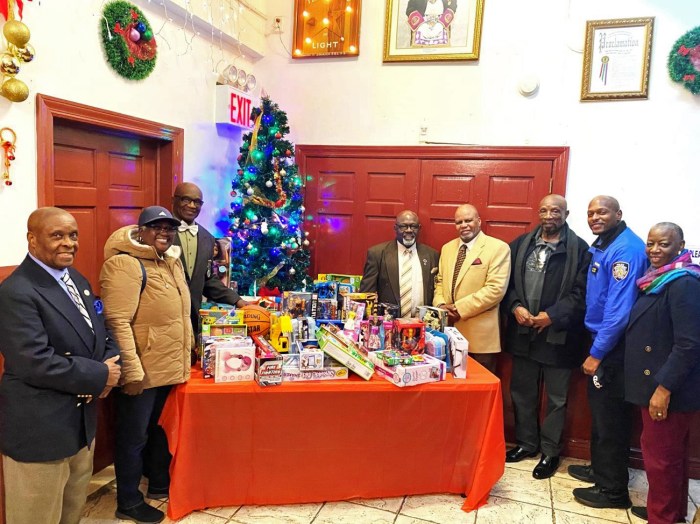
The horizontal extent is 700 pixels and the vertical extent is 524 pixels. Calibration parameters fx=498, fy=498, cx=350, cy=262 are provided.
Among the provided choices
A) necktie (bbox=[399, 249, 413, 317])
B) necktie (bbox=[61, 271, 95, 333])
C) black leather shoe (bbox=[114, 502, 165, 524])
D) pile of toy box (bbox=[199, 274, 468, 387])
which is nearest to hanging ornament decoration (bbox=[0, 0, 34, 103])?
necktie (bbox=[61, 271, 95, 333])

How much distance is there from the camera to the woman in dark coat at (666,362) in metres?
2.41

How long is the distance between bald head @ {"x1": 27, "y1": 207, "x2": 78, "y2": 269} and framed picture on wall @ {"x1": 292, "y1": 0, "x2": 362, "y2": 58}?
3.15 m

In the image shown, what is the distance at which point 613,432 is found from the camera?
2.98 m

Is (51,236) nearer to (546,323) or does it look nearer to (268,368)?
(268,368)

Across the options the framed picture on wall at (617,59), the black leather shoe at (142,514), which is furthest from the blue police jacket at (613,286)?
the black leather shoe at (142,514)

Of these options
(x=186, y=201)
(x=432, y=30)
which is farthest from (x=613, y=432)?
(x=432, y=30)

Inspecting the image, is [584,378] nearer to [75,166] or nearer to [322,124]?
[322,124]

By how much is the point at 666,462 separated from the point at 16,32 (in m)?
3.68

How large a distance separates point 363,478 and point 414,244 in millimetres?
1711

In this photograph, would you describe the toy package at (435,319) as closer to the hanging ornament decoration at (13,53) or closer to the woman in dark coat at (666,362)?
the woman in dark coat at (666,362)

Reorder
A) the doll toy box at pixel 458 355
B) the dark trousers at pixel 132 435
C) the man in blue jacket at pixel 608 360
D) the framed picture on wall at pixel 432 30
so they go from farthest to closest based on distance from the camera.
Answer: the framed picture on wall at pixel 432 30 → the man in blue jacket at pixel 608 360 → the doll toy box at pixel 458 355 → the dark trousers at pixel 132 435

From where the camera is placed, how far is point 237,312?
2.80m

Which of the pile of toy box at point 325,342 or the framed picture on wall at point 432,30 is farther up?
the framed picture on wall at point 432,30

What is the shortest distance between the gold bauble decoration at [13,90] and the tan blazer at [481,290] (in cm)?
268
